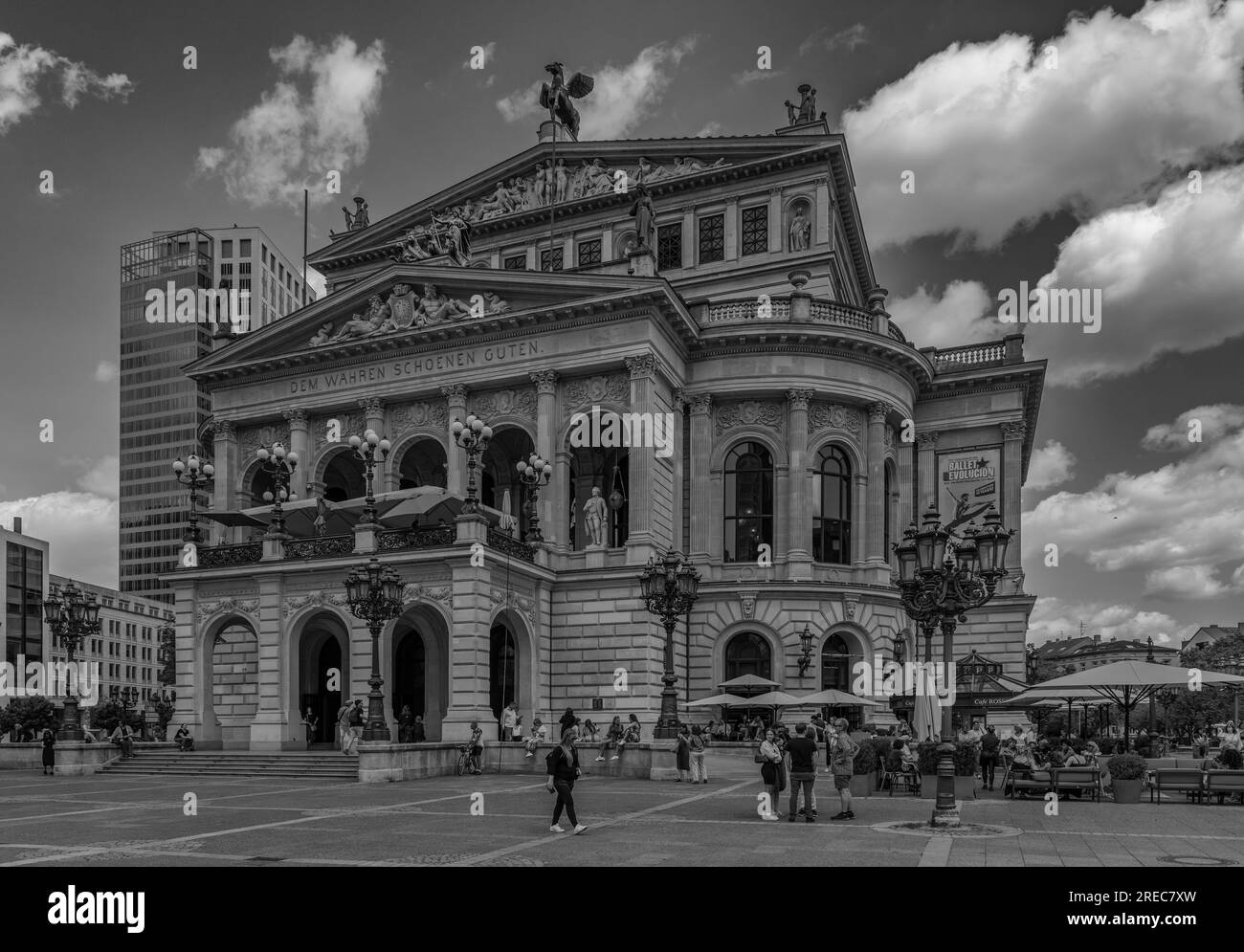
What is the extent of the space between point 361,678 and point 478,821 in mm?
19393

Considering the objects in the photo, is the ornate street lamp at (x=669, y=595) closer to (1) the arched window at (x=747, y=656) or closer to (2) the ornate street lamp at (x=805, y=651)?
(2) the ornate street lamp at (x=805, y=651)

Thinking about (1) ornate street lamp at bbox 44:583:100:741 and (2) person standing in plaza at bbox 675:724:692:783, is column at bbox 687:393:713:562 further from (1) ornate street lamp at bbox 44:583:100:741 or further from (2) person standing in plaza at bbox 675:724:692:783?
(1) ornate street lamp at bbox 44:583:100:741

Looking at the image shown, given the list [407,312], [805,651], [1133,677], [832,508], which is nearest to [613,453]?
[832,508]

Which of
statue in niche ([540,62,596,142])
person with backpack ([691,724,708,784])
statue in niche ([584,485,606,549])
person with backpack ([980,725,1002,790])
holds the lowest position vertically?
person with backpack ([691,724,708,784])

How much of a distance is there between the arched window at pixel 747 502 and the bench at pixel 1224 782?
77.5 ft

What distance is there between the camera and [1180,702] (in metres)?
102

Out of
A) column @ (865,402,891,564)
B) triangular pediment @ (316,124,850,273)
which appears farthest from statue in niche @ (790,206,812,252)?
column @ (865,402,891,564)

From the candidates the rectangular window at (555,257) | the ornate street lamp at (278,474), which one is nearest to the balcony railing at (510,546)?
the ornate street lamp at (278,474)

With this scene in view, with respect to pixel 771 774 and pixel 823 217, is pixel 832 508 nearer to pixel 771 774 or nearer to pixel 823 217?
pixel 823 217

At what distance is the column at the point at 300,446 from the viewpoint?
47719 millimetres

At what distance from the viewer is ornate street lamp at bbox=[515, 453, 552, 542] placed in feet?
133

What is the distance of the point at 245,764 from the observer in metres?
34.6

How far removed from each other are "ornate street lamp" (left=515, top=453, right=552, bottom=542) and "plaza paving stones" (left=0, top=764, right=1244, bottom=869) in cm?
1474

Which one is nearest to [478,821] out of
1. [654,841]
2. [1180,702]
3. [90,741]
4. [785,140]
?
[654,841]
